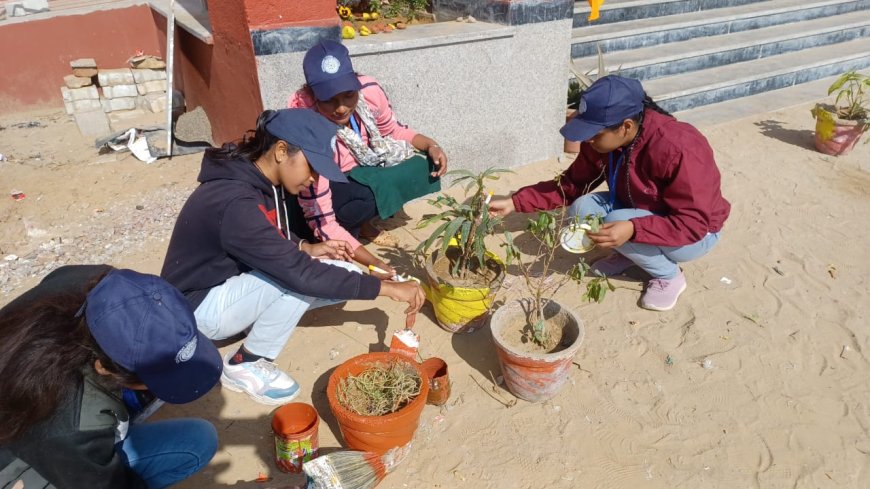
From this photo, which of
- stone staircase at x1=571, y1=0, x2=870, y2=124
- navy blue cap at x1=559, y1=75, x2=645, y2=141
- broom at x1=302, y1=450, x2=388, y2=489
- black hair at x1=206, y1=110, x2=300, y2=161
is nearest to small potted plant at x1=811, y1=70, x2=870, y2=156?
stone staircase at x1=571, y1=0, x2=870, y2=124

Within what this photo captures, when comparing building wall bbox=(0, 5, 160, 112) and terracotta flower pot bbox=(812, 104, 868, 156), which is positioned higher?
building wall bbox=(0, 5, 160, 112)

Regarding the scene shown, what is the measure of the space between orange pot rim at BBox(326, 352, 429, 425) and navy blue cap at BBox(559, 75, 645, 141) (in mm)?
1286

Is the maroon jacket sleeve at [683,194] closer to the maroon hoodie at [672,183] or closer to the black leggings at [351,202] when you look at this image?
the maroon hoodie at [672,183]

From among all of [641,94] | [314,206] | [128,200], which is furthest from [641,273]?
[128,200]

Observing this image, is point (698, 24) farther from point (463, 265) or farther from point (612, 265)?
point (463, 265)

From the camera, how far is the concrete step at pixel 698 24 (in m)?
5.97

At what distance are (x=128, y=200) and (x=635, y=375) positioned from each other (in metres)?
3.87

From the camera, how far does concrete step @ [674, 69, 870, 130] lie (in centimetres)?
582

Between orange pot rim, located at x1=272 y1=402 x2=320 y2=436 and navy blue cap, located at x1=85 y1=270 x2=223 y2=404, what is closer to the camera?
navy blue cap, located at x1=85 y1=270 x2=223 y2=404

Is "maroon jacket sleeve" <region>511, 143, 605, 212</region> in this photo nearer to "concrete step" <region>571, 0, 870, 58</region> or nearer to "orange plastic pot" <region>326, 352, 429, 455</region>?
"orange plastic pot" <region>326, 352, 429, 455</region>

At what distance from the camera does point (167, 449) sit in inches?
83.0

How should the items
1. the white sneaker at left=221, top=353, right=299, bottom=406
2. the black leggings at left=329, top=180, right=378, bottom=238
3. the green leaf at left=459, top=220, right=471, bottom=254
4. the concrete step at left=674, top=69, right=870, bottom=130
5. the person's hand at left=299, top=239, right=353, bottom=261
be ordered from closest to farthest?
the white sneaker at left=221, top=353, right=299, bottom=406
the green leaf at left=459, top=220, right=471, bottom=254
the person's hand at left=299, top=239, right=353, bottom=261
the black leggings at left=329, top=180, right=378, bottom=238
the concrete step at left=674, top=69, right=870, bottom=130

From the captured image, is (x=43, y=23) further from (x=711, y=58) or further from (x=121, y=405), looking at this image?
(x=711, y=58)

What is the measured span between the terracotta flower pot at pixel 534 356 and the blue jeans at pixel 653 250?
67cm
